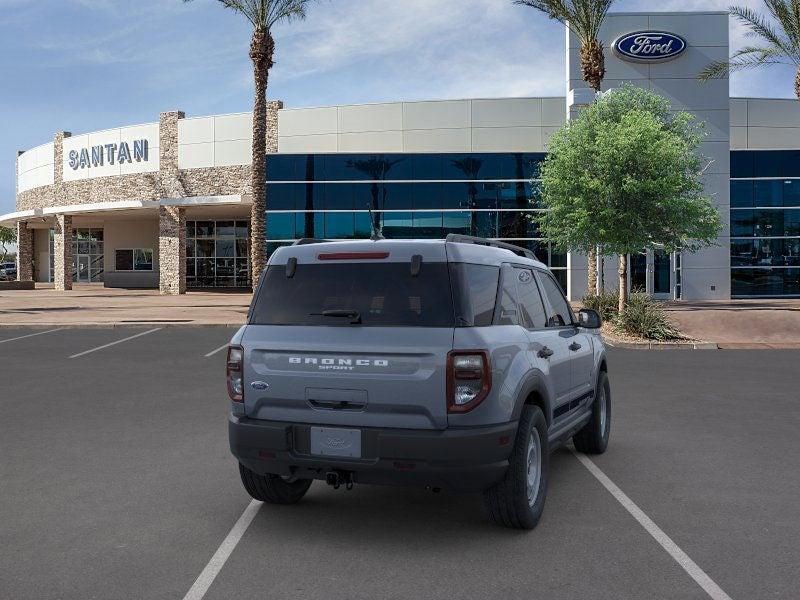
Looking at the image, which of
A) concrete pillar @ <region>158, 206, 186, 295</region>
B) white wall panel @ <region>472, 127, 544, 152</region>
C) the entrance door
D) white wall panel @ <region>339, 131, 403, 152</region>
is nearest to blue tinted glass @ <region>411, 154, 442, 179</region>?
white wall panel @ <region>339, 131, 403, 152</region>

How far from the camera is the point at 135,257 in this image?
2105 inches

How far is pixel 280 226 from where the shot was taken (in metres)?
36.6

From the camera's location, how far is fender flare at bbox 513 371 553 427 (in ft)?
15.3

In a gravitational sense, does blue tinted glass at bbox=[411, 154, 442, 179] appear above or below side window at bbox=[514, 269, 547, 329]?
above

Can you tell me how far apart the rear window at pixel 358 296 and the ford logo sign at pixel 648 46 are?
1238 inches

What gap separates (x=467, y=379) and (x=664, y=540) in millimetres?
1640

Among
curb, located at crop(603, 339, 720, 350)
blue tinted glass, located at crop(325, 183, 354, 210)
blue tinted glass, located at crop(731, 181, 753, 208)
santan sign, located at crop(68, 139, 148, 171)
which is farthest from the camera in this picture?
santan sign, located at crop(68, 139, 148, 171)

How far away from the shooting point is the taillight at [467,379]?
4.36 metres

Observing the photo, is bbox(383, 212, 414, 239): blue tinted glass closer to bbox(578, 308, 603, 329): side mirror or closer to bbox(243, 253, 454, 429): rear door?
bbox(578, 308, 603, 329): side mirror

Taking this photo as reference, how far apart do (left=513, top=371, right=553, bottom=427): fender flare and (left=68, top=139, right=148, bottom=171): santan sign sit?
4123 centimetres

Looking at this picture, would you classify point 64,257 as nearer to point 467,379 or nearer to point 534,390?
point 534,390

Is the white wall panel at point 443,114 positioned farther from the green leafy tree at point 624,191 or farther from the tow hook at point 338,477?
the tow hook at point 338,477

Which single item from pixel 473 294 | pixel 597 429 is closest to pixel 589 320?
pixel 597 429

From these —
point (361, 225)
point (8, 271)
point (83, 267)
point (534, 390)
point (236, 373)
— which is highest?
point (361, 225)
